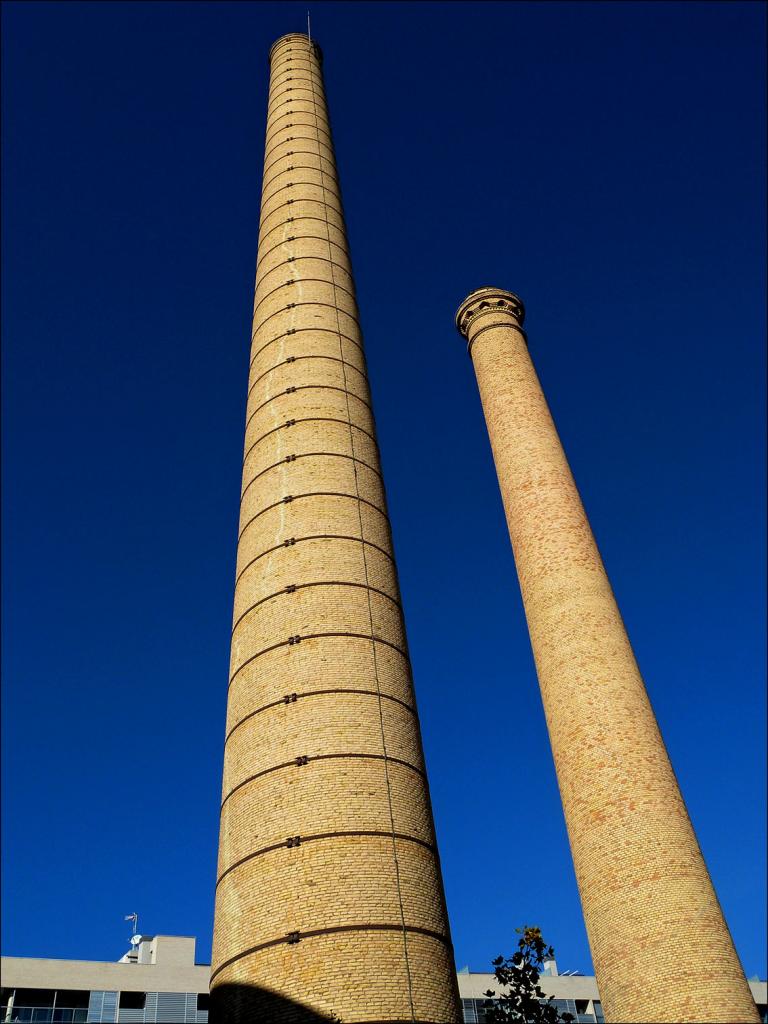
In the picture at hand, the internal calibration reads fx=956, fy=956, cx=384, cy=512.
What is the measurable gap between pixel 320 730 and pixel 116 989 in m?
18.0

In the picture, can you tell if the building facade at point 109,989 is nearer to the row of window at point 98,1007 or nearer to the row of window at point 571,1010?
the row of window at point 98,1007

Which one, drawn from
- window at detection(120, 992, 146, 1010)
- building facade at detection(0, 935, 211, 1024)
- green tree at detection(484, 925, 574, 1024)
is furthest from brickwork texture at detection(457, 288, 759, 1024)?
window at detection(120, 992, 146, 1010)

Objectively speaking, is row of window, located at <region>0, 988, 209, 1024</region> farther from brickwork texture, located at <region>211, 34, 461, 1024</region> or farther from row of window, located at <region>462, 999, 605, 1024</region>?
brickwork texture, located at <region>211, 34, 461, 1024</region>

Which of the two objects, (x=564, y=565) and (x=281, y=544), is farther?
(x=564, y=565)

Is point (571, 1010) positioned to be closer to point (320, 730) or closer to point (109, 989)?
point (109, 989)

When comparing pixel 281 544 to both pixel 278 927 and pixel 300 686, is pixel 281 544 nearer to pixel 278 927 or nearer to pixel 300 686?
pixel 300 686

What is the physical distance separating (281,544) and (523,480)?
201 inches

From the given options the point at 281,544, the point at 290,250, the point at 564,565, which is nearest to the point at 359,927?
the point at 281,544

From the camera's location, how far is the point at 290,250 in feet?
60.8

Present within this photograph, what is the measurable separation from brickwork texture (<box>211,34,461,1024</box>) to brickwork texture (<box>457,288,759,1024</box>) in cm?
254

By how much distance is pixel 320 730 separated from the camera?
1117cm

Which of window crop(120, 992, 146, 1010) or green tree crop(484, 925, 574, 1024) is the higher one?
window crop(120, 992, 146, 1010)

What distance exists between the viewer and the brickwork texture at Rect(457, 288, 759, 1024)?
435 inches

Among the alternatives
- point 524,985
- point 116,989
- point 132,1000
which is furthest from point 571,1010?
point 524,985
